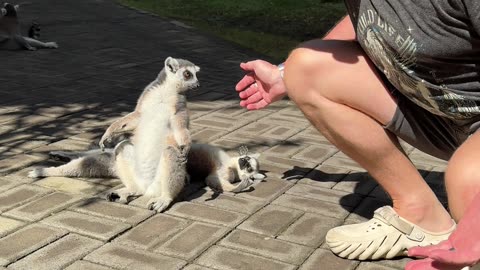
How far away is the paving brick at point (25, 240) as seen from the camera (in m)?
3.42

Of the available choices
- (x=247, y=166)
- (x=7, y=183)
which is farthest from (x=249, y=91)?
(x=7, y=183)

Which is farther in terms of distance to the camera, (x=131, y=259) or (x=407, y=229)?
(x=407, y=229)

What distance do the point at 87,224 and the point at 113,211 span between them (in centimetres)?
25

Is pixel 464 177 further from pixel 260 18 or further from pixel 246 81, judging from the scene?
pixel 260 18

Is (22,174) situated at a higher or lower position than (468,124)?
lower

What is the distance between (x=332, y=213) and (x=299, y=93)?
92 centimetres

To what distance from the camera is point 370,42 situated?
3107 millimetres

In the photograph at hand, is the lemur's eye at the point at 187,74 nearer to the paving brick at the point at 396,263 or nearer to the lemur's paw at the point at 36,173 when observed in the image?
the lemur's paw at the point at 36,173

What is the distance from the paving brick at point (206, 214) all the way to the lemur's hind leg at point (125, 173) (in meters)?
0.30

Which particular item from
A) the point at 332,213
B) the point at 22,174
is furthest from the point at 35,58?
the point at 332,213

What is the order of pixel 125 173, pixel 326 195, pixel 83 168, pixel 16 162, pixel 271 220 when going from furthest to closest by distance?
1. pixel 16 162
2. pixel 83 168
3. pixel 326 195
4. pixel 125 173
5. pixel 271 220

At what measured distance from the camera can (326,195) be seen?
14.6 ft

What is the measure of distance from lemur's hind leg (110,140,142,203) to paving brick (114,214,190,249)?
0.33 metres

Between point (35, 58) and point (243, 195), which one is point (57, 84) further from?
point (243, 195)
